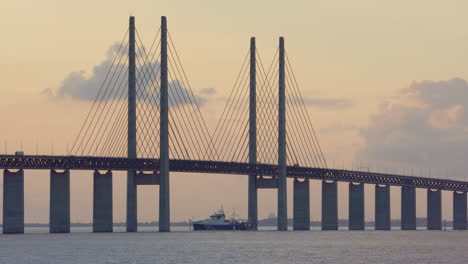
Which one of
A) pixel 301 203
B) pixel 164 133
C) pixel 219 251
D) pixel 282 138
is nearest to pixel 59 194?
pixel 164 133

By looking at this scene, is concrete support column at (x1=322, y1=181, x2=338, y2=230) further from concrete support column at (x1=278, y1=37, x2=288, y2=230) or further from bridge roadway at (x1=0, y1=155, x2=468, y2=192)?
concrete support column at (x1=278, y1=37, x2=288, y2=230)

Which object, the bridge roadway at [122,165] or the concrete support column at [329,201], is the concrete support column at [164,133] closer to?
the bridge roadway at [122,165]

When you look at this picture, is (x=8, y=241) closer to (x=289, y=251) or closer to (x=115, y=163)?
(x=115, y=163)

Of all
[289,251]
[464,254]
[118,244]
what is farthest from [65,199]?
[464,254]

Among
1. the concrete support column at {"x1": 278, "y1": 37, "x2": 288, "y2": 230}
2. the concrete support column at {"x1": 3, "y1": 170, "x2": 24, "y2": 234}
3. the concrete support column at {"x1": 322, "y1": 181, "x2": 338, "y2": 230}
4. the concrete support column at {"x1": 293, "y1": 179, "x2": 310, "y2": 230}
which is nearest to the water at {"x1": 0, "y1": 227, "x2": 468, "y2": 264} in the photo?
the concrete support column at {"x1": 3, "y1": 170, "x2": 24, "y2": 234}

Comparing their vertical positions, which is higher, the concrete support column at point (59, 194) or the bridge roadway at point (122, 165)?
the bridge roadway at point (122, 165)

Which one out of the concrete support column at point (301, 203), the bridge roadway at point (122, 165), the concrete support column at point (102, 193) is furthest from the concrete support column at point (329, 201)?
Result: the concrete support column at point (102, 193)

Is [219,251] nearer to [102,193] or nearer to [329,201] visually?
[102,193]

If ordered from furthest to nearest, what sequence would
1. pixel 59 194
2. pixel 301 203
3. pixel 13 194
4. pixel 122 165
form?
pixel 301 203, pixel 122 165, pixel 59 194, pixel 13 194
